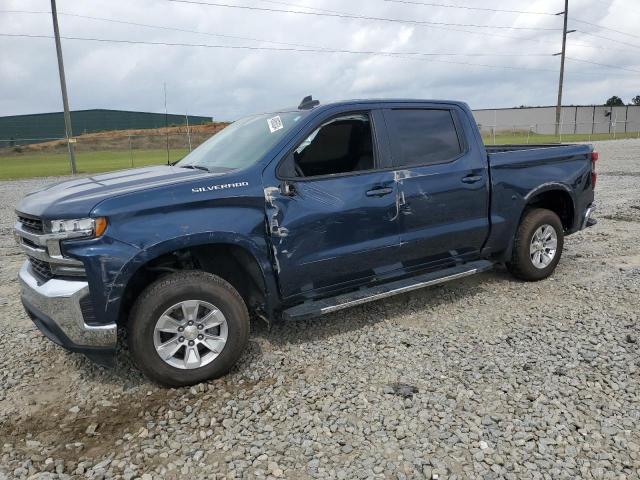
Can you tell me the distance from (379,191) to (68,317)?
2418 millimetres

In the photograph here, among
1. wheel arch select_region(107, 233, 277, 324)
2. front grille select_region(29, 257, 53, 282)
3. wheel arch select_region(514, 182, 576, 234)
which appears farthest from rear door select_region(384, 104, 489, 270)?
front grille select_region(29, 257, 53, 282)

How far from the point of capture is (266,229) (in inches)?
145

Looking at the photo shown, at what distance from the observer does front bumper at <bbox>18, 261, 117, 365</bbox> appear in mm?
3205

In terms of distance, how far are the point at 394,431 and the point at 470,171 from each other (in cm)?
263

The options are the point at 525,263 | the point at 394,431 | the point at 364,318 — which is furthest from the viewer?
the point at 525,263

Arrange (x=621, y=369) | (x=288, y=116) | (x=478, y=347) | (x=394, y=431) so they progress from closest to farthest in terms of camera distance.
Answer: (x=394, y=431)
(x=621, y=369)
(x=478, y=347)
(x=288, y=116)

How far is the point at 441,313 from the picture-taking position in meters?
4.71

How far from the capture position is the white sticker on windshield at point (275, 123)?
411cm

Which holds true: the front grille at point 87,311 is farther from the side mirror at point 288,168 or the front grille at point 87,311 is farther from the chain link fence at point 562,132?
the chain link fence at point 562,132

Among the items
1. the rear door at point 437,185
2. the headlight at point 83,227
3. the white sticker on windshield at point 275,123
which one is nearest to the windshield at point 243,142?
the white sticker on windshield at point 275,123

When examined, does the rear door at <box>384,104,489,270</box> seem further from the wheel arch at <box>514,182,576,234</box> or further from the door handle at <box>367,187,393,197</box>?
→ the wheel arch at <box>514,182,576,234</box>

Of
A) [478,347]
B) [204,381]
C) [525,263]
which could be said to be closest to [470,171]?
[525,263]

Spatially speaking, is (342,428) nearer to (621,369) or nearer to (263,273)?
(263,273)

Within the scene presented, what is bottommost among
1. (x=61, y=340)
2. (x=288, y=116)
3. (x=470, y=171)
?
(x=61, y=340)
